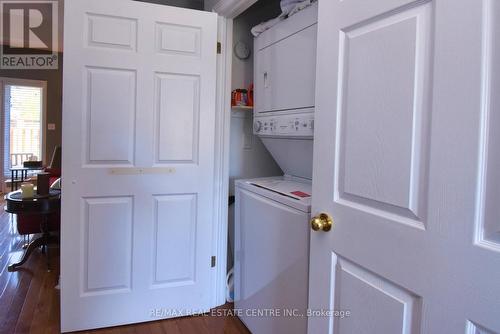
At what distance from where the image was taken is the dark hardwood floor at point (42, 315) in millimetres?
2057

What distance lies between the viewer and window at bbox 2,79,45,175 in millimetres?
6070

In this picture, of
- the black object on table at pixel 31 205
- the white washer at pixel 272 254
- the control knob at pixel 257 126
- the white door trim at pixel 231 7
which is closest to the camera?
the white washer at pixel 272 254

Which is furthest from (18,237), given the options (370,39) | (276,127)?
Answer: (370,39)

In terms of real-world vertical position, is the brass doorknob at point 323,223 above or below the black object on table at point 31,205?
above

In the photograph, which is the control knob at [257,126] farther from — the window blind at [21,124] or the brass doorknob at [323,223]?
the window blind at [21,124]

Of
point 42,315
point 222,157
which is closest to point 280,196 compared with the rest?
point 222,157

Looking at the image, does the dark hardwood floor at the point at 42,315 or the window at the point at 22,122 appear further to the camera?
the window at the point at 22,122

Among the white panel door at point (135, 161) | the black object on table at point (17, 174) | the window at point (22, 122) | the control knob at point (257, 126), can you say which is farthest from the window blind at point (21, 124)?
the control knob at point (257, 126)

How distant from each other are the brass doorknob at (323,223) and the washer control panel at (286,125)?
631mm

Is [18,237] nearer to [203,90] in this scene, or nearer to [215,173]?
[215,173]

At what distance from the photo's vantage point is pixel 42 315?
7.11 ft

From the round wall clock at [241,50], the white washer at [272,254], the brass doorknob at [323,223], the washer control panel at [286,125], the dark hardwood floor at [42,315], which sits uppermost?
the round wall clock at [241,50]

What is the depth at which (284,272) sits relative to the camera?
5.50ft

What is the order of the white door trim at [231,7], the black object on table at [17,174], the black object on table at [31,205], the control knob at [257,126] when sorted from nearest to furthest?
the white door trim at [231,7], the control knob at [257,126], the black object on table at [31,205], the black object on table at [17,174]
